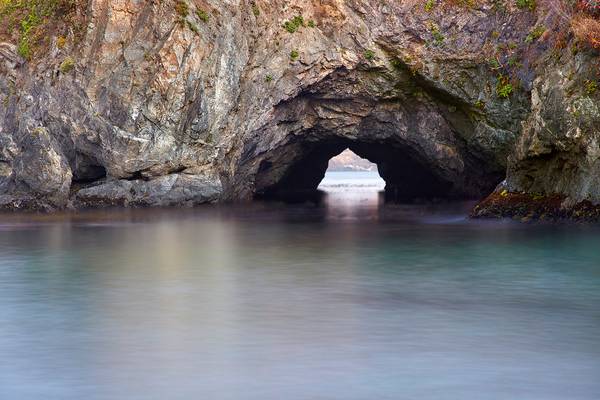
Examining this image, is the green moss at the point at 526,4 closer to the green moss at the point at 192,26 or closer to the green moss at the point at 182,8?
the green moss at the point at 192,26

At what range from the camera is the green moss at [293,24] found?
40656 mm

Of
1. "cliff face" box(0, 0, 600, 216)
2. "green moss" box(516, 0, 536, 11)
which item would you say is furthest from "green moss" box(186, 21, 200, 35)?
"green moss" box(516, 0, 536, 11)

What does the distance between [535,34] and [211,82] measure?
13620 mm

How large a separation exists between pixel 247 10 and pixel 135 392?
105ft

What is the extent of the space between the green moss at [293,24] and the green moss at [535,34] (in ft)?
32.2

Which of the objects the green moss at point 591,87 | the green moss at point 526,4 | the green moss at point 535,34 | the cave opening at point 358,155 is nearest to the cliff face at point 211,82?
the green moss at point 526,4

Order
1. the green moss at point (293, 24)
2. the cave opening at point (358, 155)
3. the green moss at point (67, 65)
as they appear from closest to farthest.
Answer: the green moss at point (293, 24) < the green moss at point (67, 65) < the cave opening at point (358, 155)

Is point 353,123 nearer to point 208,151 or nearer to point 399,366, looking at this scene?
point 208,151

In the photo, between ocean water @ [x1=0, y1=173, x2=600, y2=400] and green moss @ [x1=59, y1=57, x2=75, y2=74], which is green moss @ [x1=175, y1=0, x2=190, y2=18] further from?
ocean water @ [x1=0, y1=173, x2=600, y2=400]

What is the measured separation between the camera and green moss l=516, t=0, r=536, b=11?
3791 cm

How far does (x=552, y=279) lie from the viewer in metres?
19.0

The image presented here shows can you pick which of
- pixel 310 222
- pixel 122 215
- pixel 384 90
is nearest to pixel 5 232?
pixel 122 215

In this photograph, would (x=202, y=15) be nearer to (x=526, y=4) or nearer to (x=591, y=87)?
(x=526, y=4)

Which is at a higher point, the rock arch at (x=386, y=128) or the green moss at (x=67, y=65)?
the green moss at (x=67, y=65)
